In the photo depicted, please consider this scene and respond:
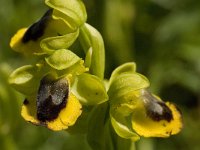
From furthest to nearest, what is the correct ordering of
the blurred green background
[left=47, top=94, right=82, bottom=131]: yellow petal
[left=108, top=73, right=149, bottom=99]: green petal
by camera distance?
the blurred green background < [left=108, top=73, right=149, bottom=99]: green petal < [left=47, top=94, right=82, bottom=131]: yellow petal

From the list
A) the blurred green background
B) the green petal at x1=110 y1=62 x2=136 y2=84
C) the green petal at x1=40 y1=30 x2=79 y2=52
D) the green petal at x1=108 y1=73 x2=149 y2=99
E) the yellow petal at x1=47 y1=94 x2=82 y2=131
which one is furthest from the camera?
the blurred green background

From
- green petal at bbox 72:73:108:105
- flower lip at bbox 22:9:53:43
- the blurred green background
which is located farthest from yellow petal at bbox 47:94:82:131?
the blurred green background

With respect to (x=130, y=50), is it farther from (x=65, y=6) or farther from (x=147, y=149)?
(x=65, y=6)

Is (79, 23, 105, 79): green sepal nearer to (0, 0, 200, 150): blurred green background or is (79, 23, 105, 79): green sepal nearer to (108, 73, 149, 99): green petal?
(108, 73, 149, 99): green petal

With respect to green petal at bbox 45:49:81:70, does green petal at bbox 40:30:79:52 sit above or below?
above

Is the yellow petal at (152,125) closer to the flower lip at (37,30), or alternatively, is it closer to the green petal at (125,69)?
the green petal at (125,69)

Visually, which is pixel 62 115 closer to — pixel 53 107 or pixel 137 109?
pixel 53 107

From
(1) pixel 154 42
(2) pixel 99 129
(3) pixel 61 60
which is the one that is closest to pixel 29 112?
(3) pixel 61 60

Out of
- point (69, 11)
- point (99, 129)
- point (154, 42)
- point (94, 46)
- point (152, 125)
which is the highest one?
point (69, 11)
